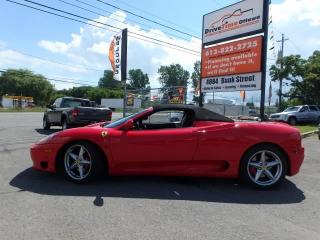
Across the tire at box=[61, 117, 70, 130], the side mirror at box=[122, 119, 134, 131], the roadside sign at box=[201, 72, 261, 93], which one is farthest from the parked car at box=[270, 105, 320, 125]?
the side mirror at box=[122, 119, 134, 131]

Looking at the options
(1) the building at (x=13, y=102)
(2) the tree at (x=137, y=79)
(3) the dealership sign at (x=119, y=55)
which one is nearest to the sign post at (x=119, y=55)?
(3) the dealership sign at (x=119, y=55)

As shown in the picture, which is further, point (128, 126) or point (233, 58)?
point (233, 58)

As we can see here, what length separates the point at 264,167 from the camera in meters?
6.60

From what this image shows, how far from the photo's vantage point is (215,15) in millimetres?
17562

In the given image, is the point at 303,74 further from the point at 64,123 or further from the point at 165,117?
the point at 165,117

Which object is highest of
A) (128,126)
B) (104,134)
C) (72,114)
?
(128,126)

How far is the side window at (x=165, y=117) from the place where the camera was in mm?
7167

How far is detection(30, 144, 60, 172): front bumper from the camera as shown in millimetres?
6699

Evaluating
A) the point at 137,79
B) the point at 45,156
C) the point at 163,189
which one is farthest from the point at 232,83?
the point at 137,79

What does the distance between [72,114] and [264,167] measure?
10474 millimetres

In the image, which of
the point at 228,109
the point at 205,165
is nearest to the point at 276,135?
the point at 205,165

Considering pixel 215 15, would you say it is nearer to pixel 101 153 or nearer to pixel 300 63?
pixel 101 153

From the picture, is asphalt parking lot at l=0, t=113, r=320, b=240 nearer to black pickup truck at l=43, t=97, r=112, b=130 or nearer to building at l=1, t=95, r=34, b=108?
black pickup truck at l=43, t=97, r=112, b=130

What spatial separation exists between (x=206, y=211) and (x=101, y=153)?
2067mm
